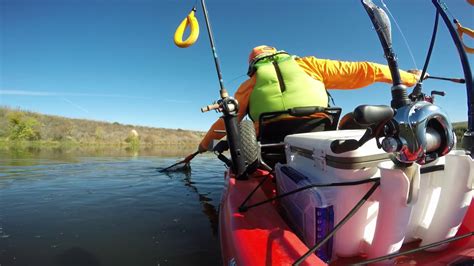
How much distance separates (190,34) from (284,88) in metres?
1.42

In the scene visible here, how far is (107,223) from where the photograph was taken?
142 inches

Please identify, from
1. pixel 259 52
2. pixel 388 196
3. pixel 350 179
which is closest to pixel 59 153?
pixel 259 52

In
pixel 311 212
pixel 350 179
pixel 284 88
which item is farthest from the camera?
pixel 284 88

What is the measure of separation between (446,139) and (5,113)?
43.7 meters

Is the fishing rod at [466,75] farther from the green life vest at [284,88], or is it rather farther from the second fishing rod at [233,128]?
the second fishing rod at [233,128]

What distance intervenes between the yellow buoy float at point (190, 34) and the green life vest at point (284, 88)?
909 mm

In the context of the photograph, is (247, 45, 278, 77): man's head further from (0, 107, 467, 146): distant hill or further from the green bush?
the green bush

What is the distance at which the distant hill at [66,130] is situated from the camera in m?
29.3

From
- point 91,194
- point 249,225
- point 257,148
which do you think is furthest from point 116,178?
point 249,225

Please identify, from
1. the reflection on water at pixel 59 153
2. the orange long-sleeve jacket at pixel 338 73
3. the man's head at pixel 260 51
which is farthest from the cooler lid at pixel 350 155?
the reflection on water at pixel 59 153

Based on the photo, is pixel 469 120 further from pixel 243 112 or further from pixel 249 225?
pixel 249 225

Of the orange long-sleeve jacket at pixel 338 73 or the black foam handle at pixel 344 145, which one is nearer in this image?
the black foam handle at pixel 344 145

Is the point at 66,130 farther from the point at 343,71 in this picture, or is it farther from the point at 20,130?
the point at 343,71

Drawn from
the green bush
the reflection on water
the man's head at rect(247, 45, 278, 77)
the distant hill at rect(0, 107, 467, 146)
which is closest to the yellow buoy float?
Answer: the man's head at rect(247, 45, 278, 77)
